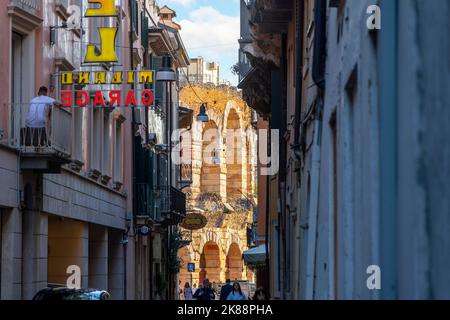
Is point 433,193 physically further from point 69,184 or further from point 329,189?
point 69,184

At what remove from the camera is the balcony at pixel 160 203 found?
1470 inches

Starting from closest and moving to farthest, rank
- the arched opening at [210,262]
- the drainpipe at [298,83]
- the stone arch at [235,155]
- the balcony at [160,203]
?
the drainpipe at [298,83]
the balcony at [160,203]
the arched opening at [210,262]
the stone arch at [235,155]

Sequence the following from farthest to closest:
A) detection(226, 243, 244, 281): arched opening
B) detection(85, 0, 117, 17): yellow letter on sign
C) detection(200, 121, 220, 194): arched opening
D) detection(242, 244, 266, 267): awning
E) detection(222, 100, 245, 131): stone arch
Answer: detection(222, 100, 245, 131): stone arch, detection(200, 121, 220, 194): arched opening, detection(226, 243, 244, 281): arched opening, detection(242, 244, 266, 267): awning, detection(85, 0, 117, 17): yellow letter on sign

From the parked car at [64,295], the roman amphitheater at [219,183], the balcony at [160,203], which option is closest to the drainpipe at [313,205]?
the parked car at [64,295]

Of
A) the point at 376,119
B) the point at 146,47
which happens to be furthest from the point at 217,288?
the point at 376,119

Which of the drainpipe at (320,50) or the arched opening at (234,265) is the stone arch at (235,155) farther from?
the drainpipe at (320,50)

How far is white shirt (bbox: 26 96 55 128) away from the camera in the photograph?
798 inches

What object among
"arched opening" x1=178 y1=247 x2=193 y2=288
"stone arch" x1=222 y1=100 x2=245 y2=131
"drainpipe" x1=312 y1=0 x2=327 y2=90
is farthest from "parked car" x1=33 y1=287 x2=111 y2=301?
"stone arch" x1=222 y1=100 x2=245 y2=131

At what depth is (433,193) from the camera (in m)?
6.63

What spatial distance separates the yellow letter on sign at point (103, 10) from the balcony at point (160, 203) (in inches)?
473

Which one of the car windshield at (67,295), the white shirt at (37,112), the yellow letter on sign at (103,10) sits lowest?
the car windshield at (67,295)

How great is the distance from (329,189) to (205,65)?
72.7m

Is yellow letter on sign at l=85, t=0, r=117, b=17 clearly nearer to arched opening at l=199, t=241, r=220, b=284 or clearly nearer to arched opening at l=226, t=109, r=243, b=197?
arched opening at l=199, t=241, r=220, b=284

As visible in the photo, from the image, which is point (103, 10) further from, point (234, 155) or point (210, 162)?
point (234, 155)
